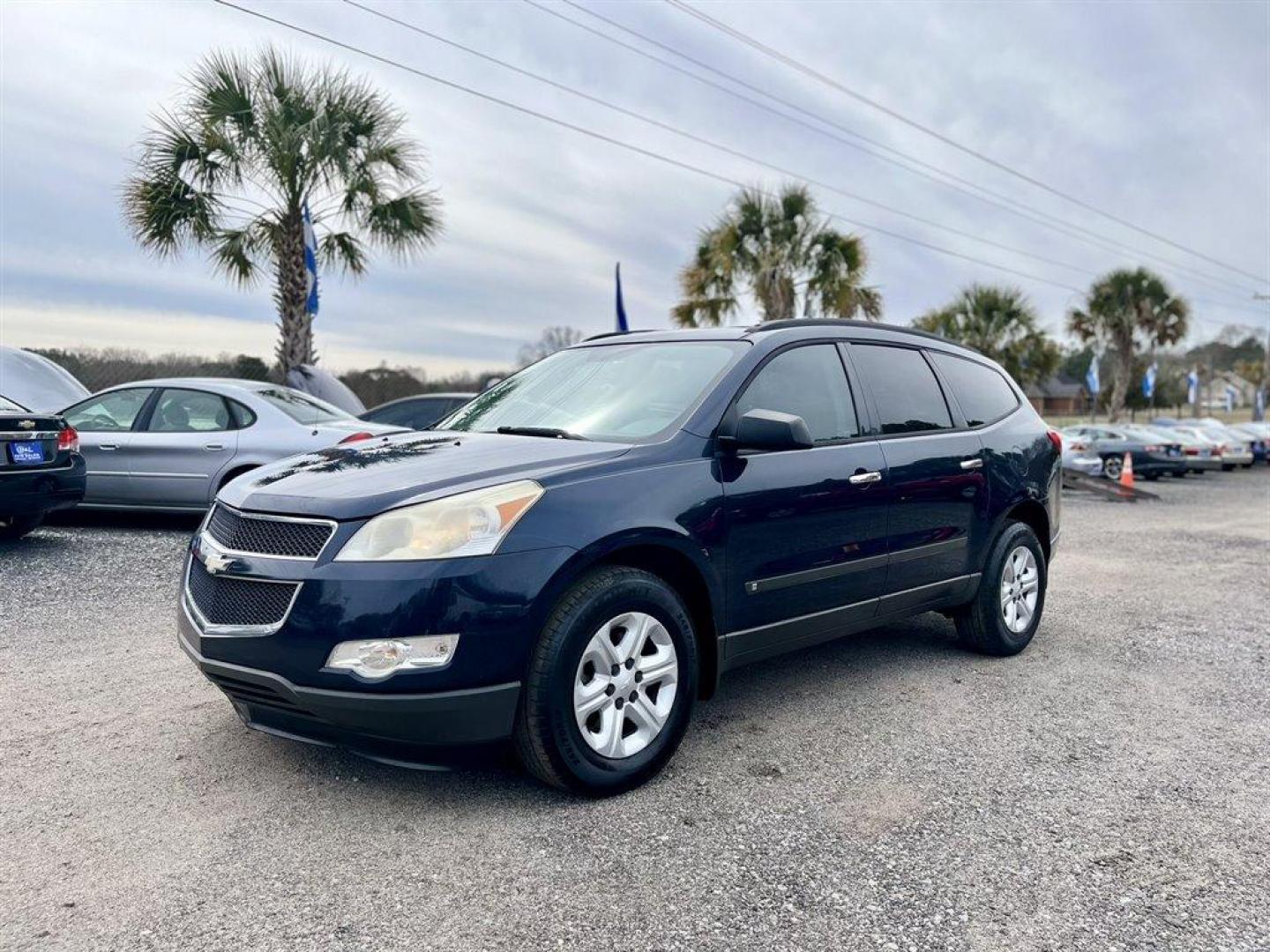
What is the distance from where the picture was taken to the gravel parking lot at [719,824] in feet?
8.30

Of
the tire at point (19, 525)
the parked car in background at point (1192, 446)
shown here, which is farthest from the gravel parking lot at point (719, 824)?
the parked car in background at point (1192, 446)

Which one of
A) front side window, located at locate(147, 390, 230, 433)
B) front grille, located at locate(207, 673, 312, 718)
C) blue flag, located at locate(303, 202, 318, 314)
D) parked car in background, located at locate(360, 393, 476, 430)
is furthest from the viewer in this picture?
blue flag, located at locate(303, 202, 318, 314)

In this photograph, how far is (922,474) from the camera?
181 inches

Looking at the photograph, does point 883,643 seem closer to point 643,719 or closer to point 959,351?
point 959,351

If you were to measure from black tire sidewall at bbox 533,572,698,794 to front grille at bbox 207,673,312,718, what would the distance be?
0.79 m

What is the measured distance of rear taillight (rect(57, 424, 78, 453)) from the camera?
7414 millimetres

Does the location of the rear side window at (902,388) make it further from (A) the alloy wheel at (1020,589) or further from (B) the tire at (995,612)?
(A) the alloy wheel at (1020,589)

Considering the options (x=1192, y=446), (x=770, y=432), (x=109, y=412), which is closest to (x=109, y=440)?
(x=109, y=412)

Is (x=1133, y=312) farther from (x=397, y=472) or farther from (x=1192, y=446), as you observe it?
(x=397, y=472)

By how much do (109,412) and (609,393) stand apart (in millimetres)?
6726

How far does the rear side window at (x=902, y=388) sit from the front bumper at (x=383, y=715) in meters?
2.42

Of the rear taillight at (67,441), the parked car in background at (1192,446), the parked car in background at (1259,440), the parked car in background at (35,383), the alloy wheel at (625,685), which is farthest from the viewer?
the parked car in background at (1259,440)

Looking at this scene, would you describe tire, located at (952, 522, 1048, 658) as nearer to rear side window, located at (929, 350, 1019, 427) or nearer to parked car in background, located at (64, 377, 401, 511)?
rear side window, located at (929, 350, 1019, 427)

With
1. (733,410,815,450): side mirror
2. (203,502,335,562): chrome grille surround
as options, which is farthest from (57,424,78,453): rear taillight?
(733,410,815,450): side mirror
